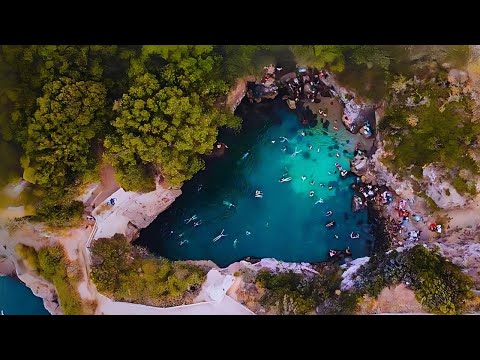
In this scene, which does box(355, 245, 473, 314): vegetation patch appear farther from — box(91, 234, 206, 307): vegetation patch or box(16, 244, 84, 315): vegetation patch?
box(16, 244, 84, 315): vegetation patch

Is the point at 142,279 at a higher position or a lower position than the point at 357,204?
lower

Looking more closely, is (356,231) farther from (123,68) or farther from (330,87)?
(123,68)

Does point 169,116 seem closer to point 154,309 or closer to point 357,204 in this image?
point 154,309

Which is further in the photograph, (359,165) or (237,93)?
(359,165)

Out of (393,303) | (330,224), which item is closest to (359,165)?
(330,224)

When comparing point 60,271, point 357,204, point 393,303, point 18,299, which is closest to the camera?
point 393,303

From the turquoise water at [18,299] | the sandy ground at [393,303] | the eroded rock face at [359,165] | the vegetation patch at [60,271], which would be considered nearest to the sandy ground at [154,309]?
the vegetation patch at [60,271]

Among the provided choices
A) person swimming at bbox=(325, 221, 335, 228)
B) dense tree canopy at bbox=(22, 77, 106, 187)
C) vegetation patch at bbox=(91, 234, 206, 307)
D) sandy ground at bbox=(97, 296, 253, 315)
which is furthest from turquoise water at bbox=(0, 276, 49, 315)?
person swimming at bbox=(325, 221, 335, 228)
